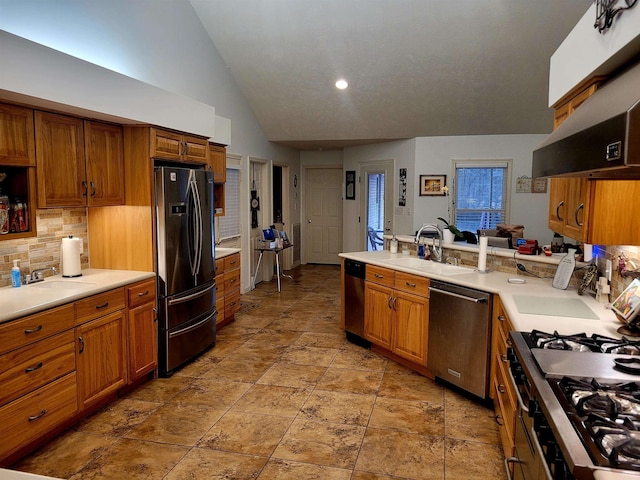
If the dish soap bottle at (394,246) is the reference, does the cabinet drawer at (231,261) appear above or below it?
below

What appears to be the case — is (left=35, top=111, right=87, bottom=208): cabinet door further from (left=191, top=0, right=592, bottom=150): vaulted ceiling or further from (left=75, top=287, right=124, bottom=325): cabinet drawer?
(left=191, top=0, right=592, bottom=150): vaulted ceiling

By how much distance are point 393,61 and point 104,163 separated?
377 cm

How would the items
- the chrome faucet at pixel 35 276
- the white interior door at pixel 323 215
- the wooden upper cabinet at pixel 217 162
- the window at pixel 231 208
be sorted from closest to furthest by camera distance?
the chrome faucet at pixel 35 276 < the wooden upper cabinet at pixel 217 162 < the window at pixel 231 208 < the white interior door at pixel 323 215

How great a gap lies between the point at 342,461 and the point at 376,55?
470 centimetres

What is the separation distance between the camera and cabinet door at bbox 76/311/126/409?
10.0 feet

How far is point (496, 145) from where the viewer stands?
285 inches

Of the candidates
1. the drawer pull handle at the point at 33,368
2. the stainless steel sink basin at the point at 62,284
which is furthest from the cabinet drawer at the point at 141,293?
the drawer pull handle at the point at 33,368

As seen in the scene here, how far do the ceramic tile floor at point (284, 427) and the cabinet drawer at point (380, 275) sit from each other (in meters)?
0.72

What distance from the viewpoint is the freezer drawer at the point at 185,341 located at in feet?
12.8

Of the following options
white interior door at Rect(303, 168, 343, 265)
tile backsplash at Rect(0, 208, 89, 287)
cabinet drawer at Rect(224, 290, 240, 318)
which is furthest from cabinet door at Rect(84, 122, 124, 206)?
white interior door at Rect(303, 168, 343, 265)

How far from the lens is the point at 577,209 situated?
2.49 meters

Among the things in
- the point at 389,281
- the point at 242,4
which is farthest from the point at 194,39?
the point at 389,281

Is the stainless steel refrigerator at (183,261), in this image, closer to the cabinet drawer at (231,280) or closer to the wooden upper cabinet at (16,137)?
the cabinet drawer at (231,280)

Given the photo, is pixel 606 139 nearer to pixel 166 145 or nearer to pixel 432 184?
pixel 166 145
